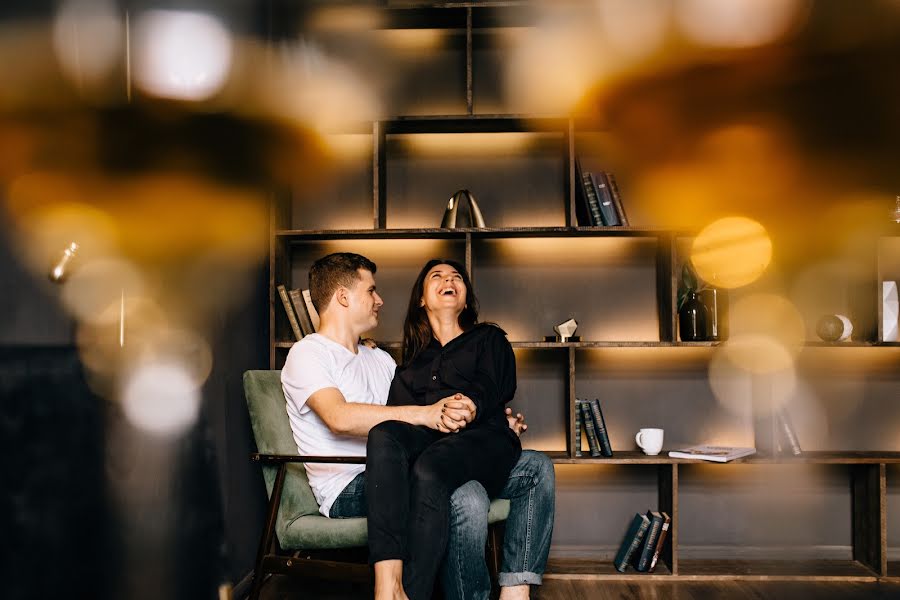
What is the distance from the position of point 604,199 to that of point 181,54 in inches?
70.9

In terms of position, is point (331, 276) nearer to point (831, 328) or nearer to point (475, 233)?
point (475, 233)

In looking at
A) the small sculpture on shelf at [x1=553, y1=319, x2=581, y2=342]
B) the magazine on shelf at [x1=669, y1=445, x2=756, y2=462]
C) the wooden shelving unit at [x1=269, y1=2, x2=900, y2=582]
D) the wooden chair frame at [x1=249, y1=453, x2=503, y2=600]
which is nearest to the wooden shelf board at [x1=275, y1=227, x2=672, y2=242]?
the wooden shelving unit at [x1=269, y1=2, x2=900, y2=582]

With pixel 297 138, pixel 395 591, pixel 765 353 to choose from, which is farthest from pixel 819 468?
pixel 297 138

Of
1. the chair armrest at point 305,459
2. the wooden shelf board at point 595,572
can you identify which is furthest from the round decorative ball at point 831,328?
the chair armrest at point 305,459

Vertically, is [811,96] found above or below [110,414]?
above

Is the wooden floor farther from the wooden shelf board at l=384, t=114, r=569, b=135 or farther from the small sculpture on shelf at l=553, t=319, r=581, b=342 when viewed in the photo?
the wooden shelf board at l=384, t=114, r=569, b=135

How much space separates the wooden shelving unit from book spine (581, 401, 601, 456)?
8cm

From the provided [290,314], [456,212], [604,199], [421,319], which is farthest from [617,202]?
[290,314]

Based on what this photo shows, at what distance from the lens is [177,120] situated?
2141 millimetres

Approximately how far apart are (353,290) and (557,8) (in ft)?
6.17

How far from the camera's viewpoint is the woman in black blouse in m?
1.94

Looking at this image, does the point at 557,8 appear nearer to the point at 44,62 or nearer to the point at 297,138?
the point at 297,138

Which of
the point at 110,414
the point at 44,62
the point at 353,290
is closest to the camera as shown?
the point at 44,62

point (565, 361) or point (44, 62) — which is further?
point (565, 361)
